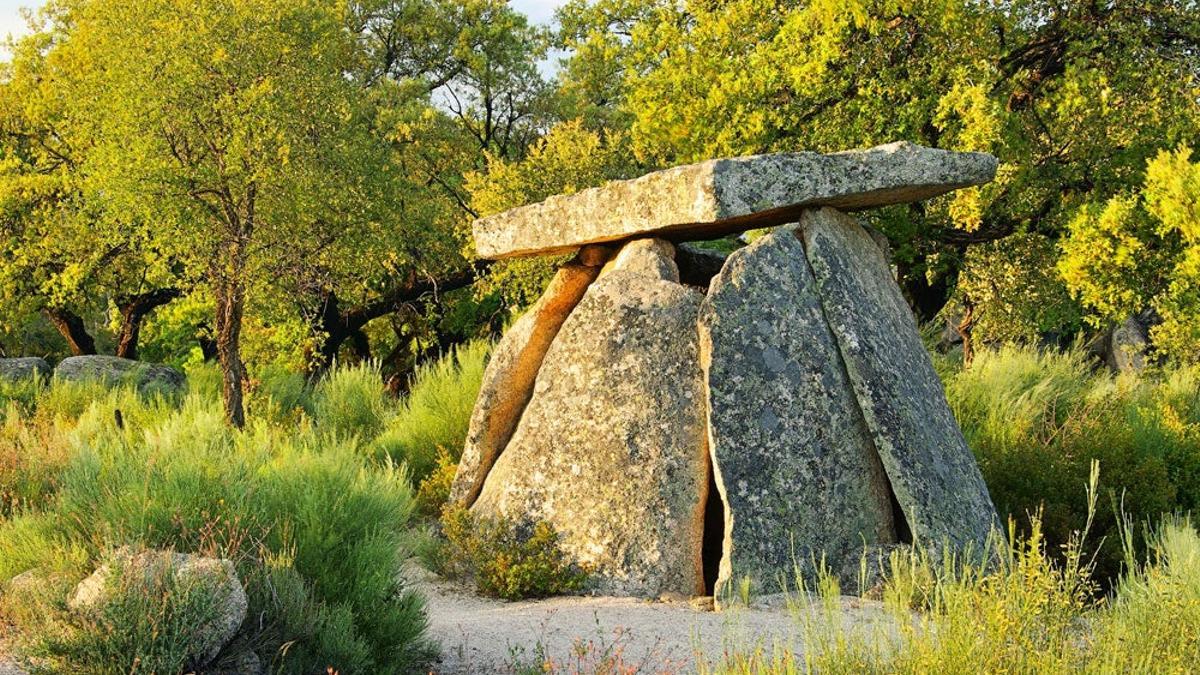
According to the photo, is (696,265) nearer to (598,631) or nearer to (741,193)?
(741,193)

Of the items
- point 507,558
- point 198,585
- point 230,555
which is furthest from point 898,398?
point 198,585

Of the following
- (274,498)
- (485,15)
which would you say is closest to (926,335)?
(274,498)

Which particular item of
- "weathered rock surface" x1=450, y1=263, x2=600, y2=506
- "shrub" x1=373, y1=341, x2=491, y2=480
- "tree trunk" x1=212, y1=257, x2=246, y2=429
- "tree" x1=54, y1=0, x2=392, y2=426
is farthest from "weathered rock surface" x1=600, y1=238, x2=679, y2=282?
"tree trunk" x1=212, y1=257, x2=246, y2=429

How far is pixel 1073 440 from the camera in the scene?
10.4m

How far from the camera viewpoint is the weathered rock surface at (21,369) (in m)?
18.1

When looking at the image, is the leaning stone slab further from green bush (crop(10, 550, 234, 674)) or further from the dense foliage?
green bush (crop(10, 550, 234, 674))

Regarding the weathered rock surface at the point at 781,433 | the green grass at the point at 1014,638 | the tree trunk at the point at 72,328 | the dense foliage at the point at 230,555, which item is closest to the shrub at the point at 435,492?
the dense foliage at the point at 230,555

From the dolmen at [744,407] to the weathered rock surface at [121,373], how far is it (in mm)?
10031

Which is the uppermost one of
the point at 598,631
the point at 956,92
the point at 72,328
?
the point at 956,92

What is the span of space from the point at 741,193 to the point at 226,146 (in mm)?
7111

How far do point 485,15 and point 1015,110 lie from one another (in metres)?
14.7

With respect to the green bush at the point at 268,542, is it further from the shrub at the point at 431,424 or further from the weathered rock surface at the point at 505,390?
the shrub at the point at 431,424

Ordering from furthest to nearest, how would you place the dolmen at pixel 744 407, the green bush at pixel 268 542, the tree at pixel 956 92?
the tree at pixel 956 92 → the dolmen at pixel 744 407 → the green bush at pixel 268 542

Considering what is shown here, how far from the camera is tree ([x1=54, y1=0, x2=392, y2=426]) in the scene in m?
12.8
